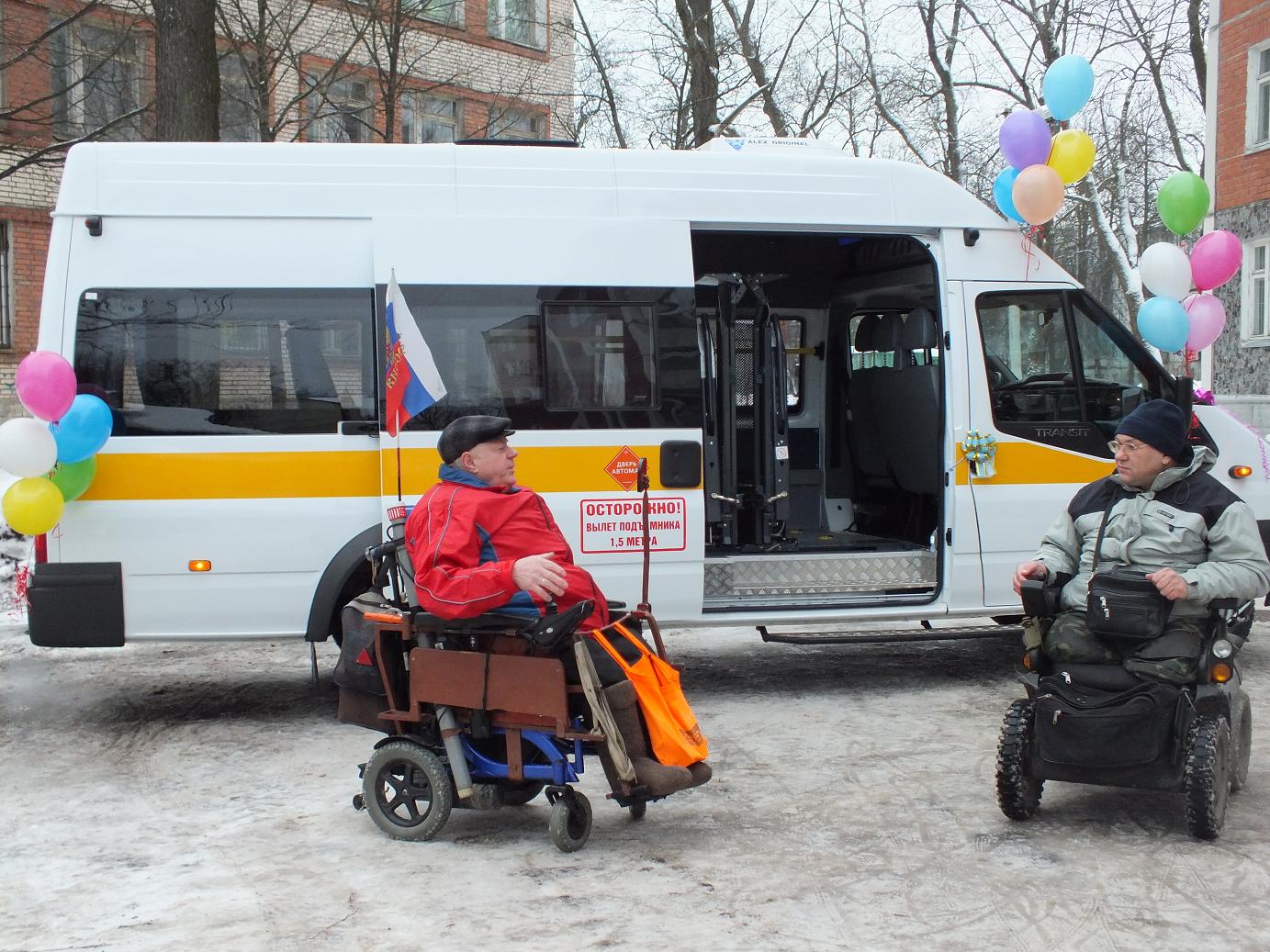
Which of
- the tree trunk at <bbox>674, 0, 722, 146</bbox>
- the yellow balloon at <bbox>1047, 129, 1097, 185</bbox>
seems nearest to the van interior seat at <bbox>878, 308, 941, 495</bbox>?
the yellow balloon at <bbox>1047, 129, 1097, 185</bbox>

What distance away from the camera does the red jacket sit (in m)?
4.64

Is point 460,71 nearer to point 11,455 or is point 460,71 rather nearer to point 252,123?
point 252,123

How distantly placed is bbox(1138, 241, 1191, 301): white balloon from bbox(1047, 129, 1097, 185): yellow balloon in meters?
0.60

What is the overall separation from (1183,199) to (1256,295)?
13.9 meters

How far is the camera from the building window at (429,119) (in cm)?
2455

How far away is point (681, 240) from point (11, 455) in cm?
330

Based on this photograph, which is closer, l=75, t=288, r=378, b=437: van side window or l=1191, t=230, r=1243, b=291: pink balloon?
l=75, t=288, r=378, b=437: van side window

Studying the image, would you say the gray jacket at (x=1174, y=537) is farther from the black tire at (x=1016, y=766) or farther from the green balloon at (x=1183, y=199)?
the green balloon at (x=1183, y=199)

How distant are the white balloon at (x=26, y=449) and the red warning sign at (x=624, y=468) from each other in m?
2.56

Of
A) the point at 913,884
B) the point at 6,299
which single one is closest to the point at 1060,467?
the point at 913,884

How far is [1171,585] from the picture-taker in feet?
15.5

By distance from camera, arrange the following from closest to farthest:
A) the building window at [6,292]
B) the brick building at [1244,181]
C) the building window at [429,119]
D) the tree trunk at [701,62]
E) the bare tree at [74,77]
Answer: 1. the bare tree at [74,77]
2. the tree trunk at [701,62]
3. the building window at [6,292]
4. the brick building at [1244,181]
5. the building window at [429,119]

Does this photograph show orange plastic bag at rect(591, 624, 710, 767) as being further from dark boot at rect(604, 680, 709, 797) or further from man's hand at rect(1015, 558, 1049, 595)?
man's hand at rect(1015, 558, 1049, 595)

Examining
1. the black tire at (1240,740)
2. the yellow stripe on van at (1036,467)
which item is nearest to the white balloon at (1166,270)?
the yellow stripe on van at (1036,467)
